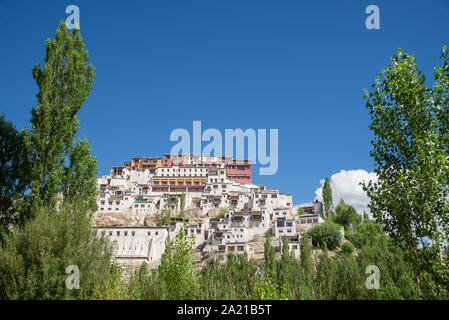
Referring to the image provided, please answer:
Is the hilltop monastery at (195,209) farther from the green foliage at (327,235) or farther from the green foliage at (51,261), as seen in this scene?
the green foliage at (51,261)

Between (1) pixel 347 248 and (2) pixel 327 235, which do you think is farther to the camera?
(2) pixel 327 235

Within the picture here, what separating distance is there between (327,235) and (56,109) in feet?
183

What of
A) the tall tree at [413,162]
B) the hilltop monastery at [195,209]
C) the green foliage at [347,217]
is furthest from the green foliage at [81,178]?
the green foliage at [347,217]

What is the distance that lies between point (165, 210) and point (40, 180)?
60.0 m

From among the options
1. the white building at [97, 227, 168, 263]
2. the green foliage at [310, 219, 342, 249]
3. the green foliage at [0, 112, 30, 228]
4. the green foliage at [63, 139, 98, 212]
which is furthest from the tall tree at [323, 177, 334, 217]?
the green foliage at [0, 112, 30, 228]

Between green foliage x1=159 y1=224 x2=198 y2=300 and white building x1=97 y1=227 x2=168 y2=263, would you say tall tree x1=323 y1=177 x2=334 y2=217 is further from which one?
green foliage x1=159 y1=224 x2=198 y2=300

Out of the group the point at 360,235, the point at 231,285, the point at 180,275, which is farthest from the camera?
the point at 360,235

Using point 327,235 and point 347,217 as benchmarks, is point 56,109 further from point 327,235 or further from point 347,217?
point 347,217

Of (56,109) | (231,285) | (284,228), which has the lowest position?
(231,285)

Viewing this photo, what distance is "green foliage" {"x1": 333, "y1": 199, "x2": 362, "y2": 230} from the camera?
7469cm

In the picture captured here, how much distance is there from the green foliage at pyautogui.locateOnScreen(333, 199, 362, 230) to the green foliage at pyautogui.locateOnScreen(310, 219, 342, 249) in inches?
490

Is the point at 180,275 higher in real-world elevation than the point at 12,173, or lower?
lower

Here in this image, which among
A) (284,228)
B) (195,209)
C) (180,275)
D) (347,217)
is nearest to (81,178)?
(180,275)

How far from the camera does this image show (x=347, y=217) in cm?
7506
